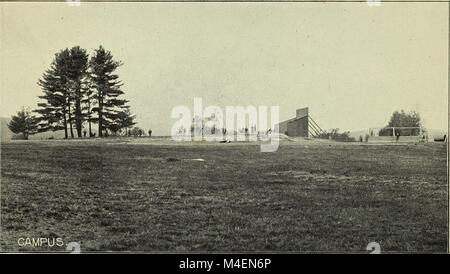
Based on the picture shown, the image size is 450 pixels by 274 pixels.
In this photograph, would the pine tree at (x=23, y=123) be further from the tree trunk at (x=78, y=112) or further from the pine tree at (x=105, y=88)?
the pine tree at (x=105, y=88)

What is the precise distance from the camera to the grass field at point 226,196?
10203mm

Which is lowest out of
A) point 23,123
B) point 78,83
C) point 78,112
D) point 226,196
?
point 226,196

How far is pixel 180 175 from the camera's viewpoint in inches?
504

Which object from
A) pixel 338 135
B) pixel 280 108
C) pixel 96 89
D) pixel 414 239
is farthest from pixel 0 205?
pixel 414 239

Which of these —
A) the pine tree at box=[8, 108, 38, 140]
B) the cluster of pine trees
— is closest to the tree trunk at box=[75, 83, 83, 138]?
the cluster of pine trees

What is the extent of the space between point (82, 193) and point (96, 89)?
442 cm

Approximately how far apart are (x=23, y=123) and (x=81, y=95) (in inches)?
92.1

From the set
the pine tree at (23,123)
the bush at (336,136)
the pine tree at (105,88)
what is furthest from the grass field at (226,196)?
the pine tree at (105,88)

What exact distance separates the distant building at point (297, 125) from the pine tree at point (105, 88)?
556 cm

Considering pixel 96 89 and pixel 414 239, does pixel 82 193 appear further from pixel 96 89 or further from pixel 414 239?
pixel 414 239

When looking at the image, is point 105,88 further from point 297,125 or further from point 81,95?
point 297,125

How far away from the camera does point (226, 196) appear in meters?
A: 11.8

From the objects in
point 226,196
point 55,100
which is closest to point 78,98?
point 55,100

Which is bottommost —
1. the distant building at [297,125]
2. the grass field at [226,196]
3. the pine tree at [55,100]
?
the grass field at [226,196]
